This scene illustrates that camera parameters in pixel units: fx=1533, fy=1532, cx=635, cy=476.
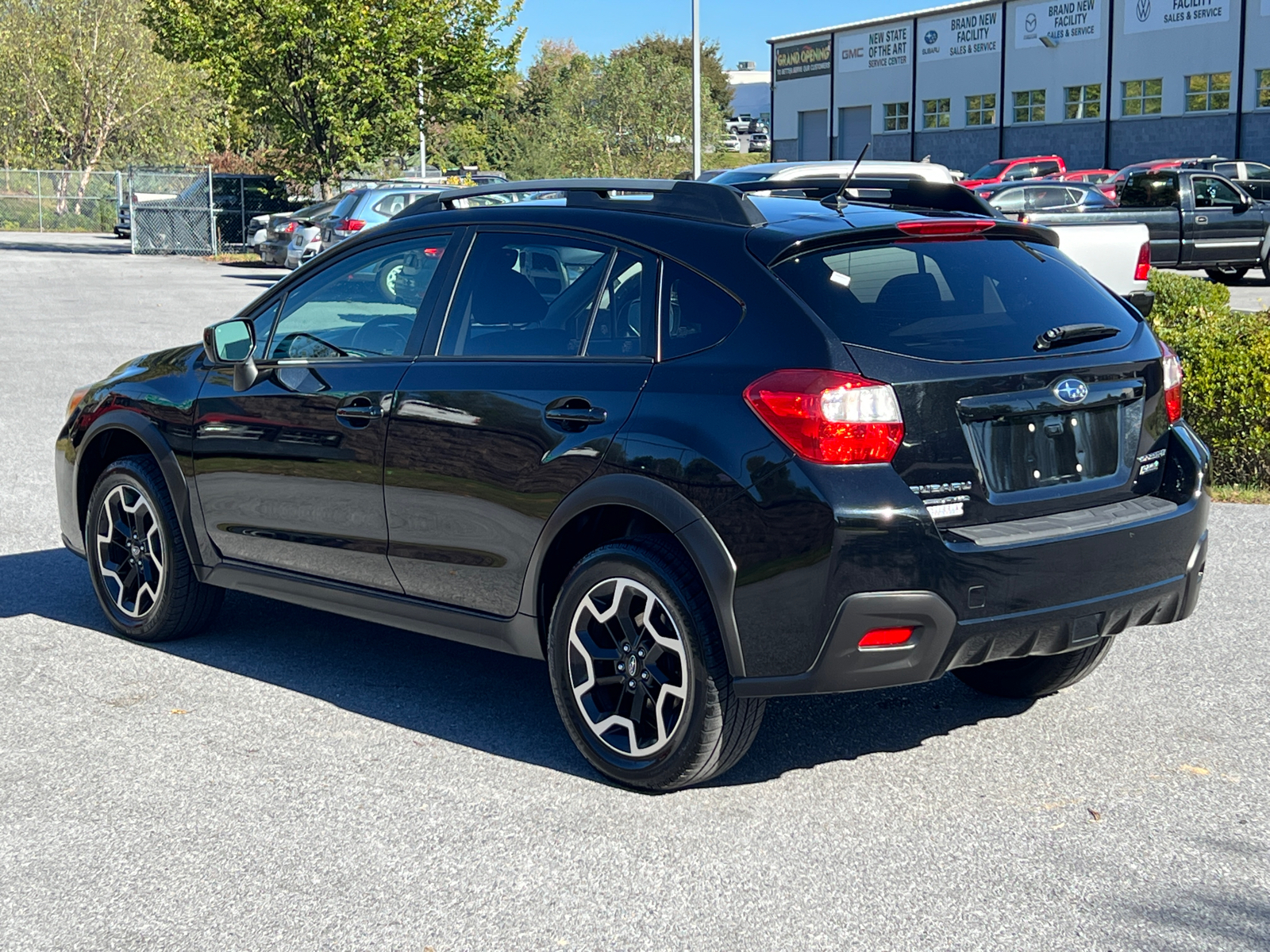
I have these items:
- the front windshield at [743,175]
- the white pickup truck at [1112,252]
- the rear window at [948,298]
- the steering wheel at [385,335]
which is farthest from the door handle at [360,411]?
the white pickup truck at [1112,252]

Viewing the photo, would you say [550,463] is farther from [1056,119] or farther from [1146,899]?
[1056,119]

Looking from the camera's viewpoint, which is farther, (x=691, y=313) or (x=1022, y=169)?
(x=1022, y=169)

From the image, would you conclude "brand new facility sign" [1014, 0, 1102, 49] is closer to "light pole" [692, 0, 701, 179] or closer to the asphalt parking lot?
"light pole" [692, 0, 701, 179]

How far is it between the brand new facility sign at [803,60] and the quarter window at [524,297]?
206 feet

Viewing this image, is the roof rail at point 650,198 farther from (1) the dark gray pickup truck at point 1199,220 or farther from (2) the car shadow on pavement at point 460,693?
(1) the dark gray pickup truck at point 1199,220

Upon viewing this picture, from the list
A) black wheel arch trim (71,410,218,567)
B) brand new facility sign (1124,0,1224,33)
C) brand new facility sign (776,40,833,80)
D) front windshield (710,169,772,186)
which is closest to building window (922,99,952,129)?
brand new facility sign (776,40,833,80)

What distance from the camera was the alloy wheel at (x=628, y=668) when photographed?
4.52m

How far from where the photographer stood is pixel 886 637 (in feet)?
13.7

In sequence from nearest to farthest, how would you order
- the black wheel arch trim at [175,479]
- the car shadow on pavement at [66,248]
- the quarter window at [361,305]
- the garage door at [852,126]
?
the quarter window at [361,305] → the black wheel arch trim at [175,479] → the car shadow on pavement at [66,248] → the garage door at [852,126]

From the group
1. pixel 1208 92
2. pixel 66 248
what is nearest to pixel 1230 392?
pixel 66 248

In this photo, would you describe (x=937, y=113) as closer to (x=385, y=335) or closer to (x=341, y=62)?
(x=341, y=62)

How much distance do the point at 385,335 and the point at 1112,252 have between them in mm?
10671

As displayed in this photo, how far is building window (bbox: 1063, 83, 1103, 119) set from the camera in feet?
172

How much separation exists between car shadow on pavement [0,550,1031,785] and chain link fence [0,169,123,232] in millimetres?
51968
